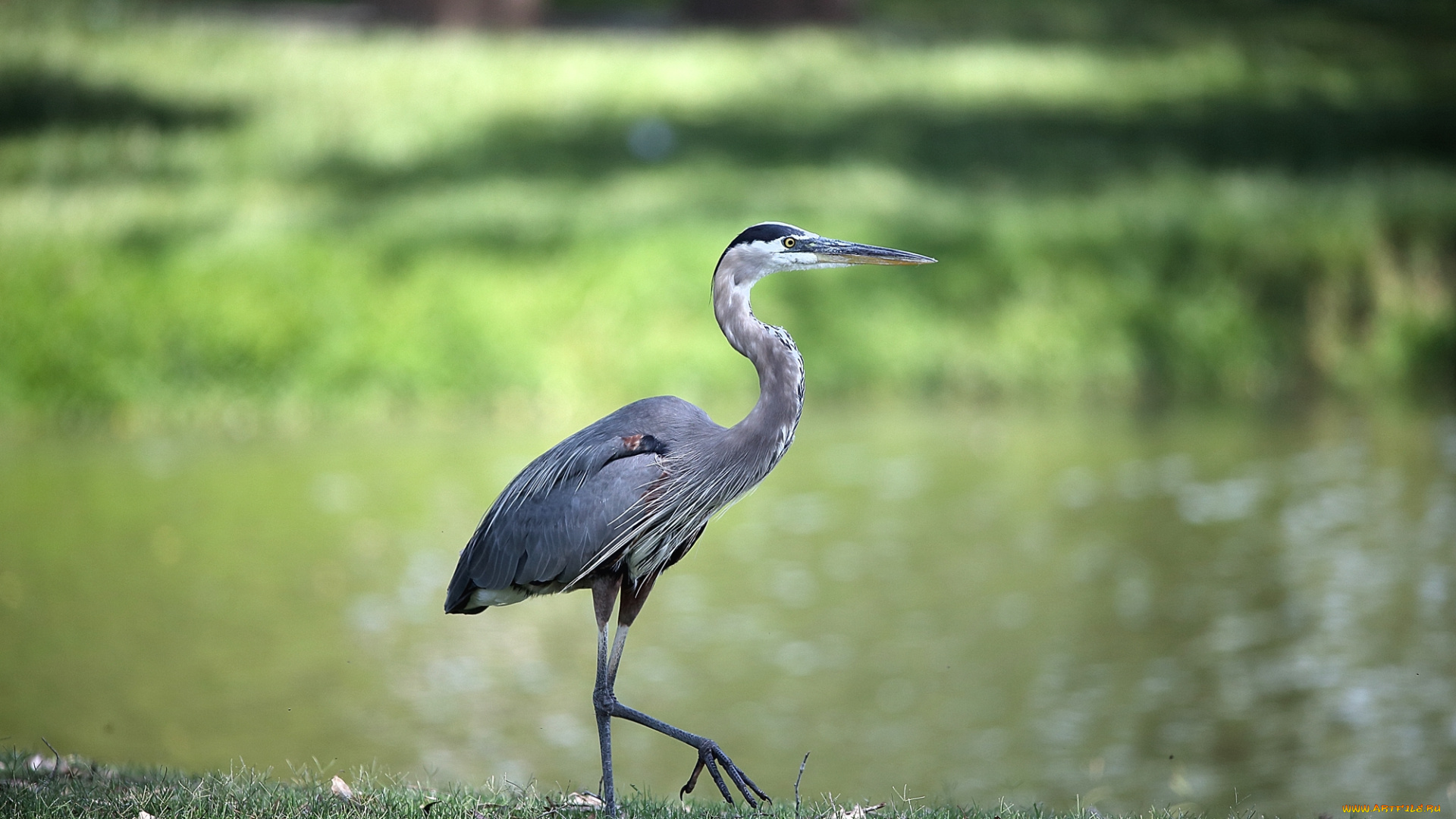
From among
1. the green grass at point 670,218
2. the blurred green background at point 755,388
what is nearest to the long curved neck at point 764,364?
the blurred green background at point 755,388

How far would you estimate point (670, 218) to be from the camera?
14.1 meters

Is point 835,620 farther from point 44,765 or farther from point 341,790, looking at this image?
point 44,765

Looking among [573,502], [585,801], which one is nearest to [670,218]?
[573,502]

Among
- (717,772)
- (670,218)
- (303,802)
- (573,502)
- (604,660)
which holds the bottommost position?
(303,802)

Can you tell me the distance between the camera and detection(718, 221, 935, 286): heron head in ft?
15.9

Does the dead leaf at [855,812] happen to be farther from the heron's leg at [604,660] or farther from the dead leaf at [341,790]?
the dead leaf at [341,790]

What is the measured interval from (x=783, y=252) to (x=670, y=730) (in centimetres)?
148

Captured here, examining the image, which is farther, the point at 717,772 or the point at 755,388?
the point at 755,388

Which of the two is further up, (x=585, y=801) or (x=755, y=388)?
(x=755, y=388)

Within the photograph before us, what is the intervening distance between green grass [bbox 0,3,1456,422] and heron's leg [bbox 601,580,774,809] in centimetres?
700

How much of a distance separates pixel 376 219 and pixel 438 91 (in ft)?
13.1

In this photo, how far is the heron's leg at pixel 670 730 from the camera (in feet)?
16.1

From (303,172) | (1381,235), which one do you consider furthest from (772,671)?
(303,172)

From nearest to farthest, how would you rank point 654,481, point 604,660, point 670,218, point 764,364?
point 764,364 < point 654,481 < point 604,660 < point 670,218
